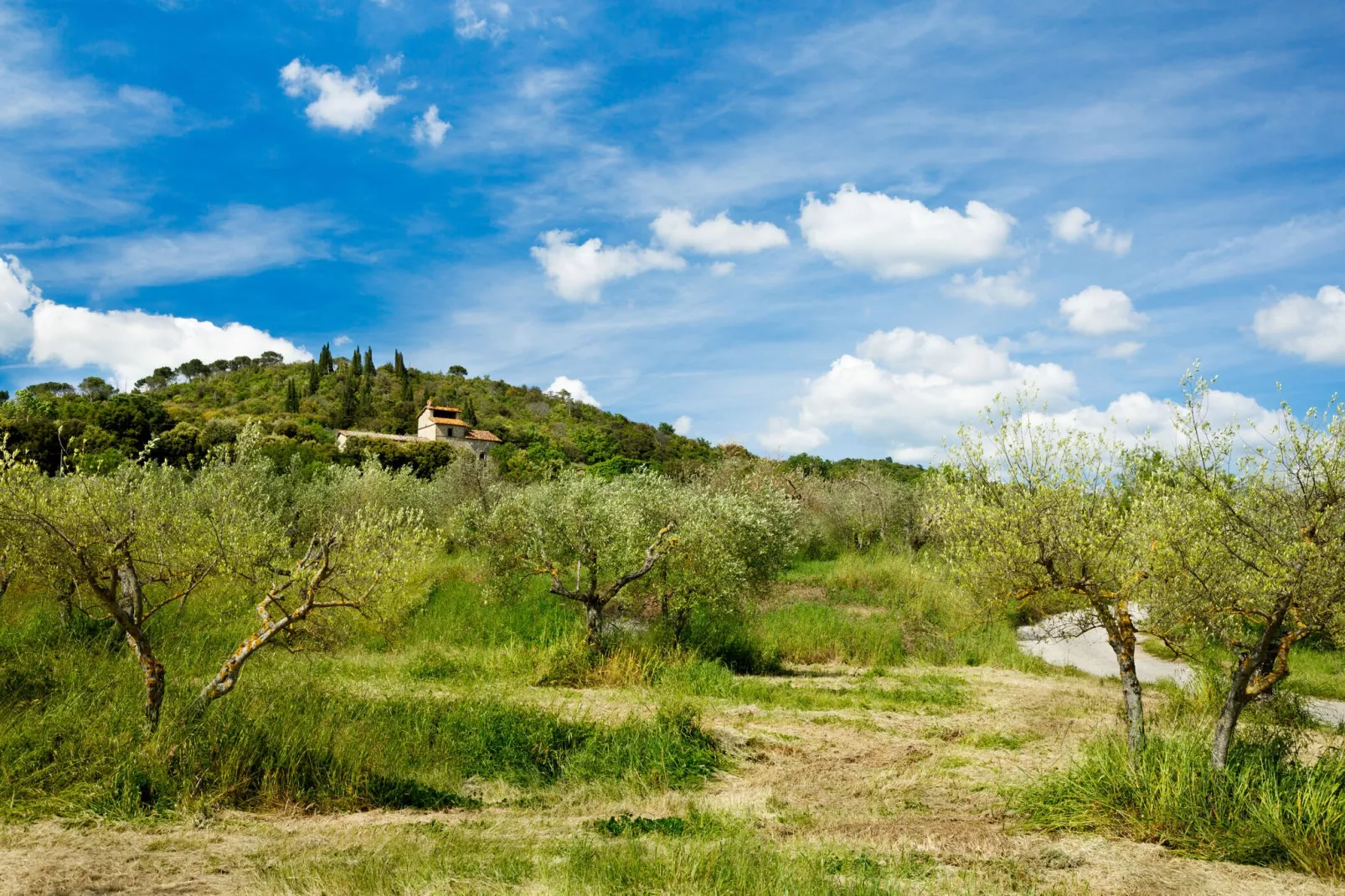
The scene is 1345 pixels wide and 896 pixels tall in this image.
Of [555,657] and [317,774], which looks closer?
[317,774]

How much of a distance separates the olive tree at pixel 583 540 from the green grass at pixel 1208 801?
1054 centimetres

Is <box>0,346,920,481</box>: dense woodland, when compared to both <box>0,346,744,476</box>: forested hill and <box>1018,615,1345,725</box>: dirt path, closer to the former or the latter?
<box>0,346,744,476</box>: forested hill

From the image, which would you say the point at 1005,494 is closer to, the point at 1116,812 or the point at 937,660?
the point at 1116,812

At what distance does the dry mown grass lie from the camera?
22.8ft

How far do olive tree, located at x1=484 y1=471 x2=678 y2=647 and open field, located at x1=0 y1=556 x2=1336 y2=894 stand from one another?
174 cm

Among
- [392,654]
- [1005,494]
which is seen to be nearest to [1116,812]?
[1005,494]

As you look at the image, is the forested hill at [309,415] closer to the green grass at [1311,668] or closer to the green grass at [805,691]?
the green grass at [805,691]

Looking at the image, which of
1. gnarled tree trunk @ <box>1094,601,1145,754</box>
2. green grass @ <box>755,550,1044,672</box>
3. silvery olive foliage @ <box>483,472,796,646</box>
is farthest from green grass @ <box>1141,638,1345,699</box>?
silvery olive foliage @ <box>483,472,796,646</box>

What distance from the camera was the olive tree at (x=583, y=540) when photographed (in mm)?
18750

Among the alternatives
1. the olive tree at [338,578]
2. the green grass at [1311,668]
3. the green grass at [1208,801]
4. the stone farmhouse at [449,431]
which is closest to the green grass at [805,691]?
the green grass at [1311,668]

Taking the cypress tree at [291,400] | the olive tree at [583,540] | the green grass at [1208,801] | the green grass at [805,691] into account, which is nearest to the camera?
the green grass at [1208,801]

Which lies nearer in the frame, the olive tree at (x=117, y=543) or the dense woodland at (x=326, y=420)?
the olive tree at (x=117, y=543)

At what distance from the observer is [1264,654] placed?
9023 millimetres

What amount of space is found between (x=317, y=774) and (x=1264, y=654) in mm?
11188
